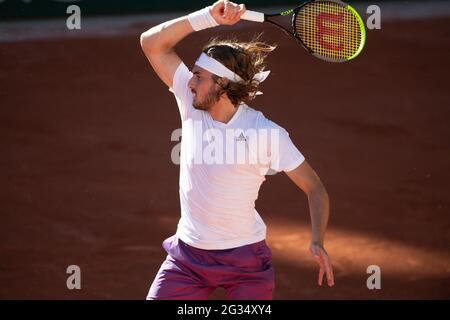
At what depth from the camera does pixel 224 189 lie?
12.7 ft

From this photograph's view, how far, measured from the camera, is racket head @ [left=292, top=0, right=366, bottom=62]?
436 centimetres

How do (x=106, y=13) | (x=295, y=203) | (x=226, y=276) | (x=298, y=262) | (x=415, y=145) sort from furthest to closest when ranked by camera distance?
(x=106, y=13), (x=415, y=145), (x=295, y=203), (x=298, y=262), (x=226, y=276)

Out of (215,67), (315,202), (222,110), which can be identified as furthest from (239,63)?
(315,202)

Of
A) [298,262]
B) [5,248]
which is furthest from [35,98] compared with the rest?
[298,262]

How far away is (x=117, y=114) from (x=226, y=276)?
16.3 feet

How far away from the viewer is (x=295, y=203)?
272 inches

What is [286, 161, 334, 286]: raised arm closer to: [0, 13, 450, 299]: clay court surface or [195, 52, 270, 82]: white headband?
[195, 52, 270, 82]: white headband

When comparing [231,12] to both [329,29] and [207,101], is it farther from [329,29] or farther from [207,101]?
[329,29]

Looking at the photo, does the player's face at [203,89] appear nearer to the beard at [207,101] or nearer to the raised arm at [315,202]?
the beard at [207,101]

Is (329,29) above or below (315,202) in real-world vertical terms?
above

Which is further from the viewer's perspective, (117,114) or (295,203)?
(117,114)

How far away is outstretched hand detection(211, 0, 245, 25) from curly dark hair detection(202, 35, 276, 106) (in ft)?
0.54

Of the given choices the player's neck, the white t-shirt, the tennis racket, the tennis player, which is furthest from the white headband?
the tennis racket

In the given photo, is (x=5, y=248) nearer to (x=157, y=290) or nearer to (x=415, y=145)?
(x=157, y=290)
